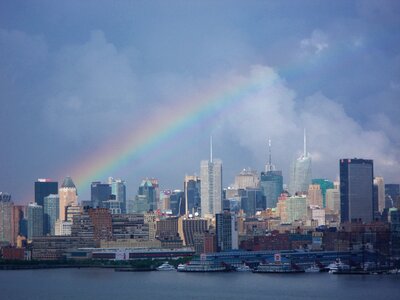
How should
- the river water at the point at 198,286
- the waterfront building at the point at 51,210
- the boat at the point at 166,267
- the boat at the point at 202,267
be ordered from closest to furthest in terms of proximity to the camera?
the river water at the point at 198,286, the boat at the point at 202,267, the boat at the point at 166,267, the waterfront building at the point at 51,210

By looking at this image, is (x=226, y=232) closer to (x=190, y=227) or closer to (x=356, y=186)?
(x=190, y=227)

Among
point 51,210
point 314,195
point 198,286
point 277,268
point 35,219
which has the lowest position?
point 198,286

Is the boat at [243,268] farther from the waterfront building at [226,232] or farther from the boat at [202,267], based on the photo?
the waterfront building at [226,232]

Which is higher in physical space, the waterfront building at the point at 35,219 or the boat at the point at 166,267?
the waterfront building at the point at 35,219

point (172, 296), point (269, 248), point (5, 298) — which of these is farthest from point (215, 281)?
point (269, 248)

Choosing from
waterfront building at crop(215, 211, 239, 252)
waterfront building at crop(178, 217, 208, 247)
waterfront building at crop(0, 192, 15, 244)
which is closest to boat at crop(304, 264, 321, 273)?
waterfront building at crop(215, 211, 239, 252)

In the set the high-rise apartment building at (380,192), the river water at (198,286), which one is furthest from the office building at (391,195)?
the river water at (198,286)

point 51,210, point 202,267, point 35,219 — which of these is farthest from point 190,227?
point 202,267

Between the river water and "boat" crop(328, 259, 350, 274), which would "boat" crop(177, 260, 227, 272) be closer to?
the river water
